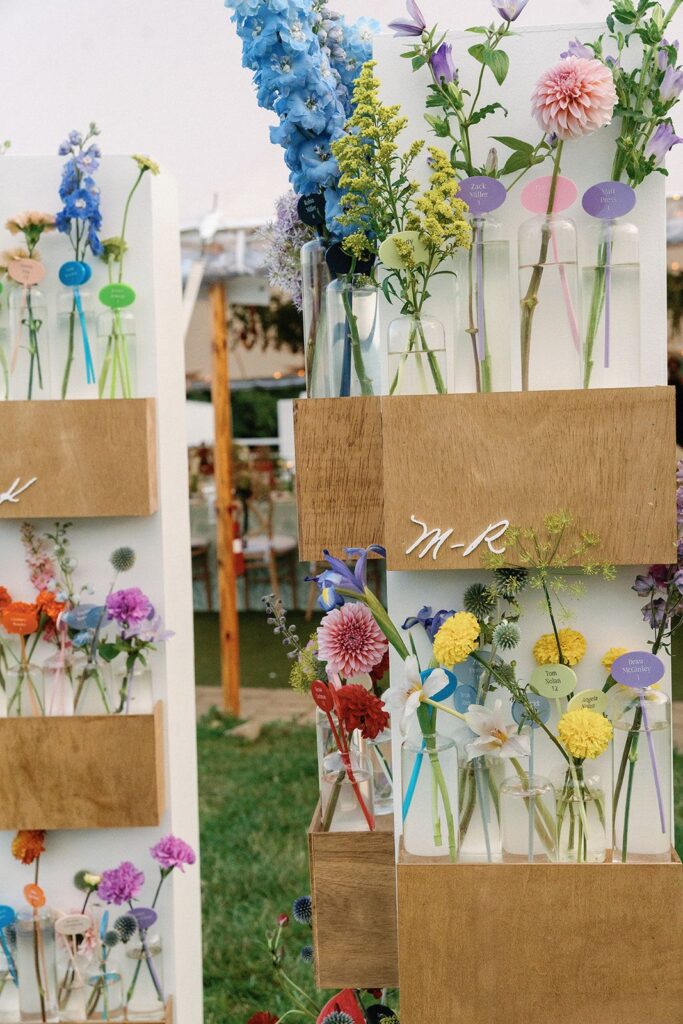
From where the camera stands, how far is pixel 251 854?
375 centimetres

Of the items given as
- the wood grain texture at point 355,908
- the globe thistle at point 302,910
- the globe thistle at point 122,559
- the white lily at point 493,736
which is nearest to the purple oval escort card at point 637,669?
the white lily at point 493,736

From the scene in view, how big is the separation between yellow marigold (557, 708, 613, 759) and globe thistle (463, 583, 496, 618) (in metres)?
0.17

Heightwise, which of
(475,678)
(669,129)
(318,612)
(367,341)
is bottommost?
(318,612)

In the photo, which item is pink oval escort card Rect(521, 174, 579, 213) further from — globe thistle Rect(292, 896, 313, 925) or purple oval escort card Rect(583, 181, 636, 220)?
globe thistle Rect(292, 896, 313, 925)

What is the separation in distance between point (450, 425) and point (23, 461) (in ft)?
3.52

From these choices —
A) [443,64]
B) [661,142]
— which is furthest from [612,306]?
[443,64]

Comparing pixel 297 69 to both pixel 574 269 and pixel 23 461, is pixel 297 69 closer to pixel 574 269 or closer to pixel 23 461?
pixel 574 269

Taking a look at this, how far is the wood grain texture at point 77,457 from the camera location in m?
2.04

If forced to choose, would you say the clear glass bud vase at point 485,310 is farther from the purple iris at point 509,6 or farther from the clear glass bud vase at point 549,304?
the purple iris at point 509,6

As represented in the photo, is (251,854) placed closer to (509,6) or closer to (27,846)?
(27,846)

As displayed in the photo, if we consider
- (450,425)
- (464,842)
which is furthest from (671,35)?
(464,842)

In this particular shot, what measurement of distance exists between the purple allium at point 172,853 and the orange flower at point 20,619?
1.56ft

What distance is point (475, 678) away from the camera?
1.33 meters

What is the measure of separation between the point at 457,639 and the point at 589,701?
20 cm
